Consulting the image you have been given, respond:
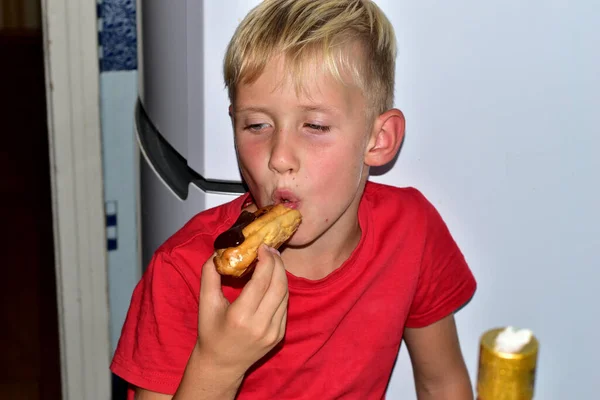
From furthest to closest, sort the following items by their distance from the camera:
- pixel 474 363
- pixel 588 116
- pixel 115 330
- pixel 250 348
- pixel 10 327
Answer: pixel 10 327
pixel 115 330
pixel 474 363
pixel 588 116
pixel 250 348

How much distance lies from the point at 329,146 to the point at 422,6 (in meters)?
0.21

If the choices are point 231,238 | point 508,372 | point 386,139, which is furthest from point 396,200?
point 508,372

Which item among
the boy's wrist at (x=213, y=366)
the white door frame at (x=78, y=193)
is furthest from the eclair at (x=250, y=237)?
the white door frame at (x=78, y=193)

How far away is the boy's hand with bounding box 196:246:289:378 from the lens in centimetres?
88

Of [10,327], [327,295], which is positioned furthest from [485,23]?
[10,327]

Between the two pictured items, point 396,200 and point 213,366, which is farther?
point 396,200

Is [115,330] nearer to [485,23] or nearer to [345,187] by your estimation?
[345,187]

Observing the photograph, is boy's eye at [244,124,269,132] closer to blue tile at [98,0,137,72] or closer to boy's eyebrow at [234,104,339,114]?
boy's eyebrow at [234,104,339,114]

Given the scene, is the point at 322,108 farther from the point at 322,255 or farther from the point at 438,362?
the point at 438,362

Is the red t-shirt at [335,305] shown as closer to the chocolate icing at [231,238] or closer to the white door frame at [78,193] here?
the chocolate icing at [231,238]

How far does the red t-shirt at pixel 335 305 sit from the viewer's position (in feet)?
3.30

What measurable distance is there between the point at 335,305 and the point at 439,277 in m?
0.16

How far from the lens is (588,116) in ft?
3.34

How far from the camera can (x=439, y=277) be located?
1.15m
